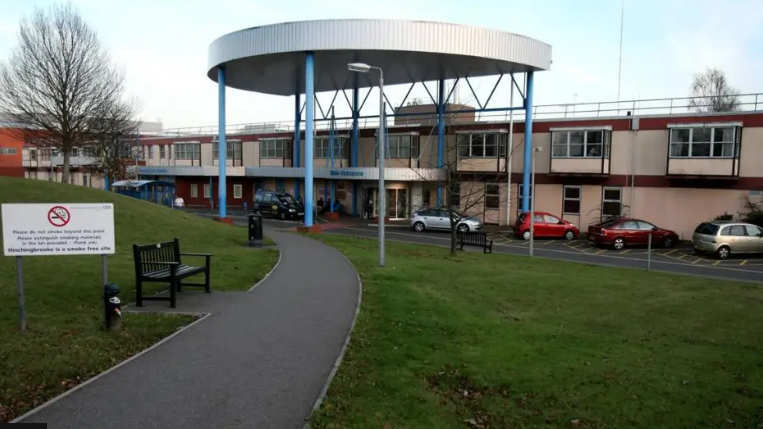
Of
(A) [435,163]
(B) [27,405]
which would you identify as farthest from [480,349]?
(A) [435,163]

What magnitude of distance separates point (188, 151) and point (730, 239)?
47.5 m

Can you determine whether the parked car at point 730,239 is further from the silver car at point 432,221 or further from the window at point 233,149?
the window at point 233,149

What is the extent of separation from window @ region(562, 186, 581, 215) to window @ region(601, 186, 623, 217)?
140cm

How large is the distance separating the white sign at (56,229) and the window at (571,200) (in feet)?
94.9

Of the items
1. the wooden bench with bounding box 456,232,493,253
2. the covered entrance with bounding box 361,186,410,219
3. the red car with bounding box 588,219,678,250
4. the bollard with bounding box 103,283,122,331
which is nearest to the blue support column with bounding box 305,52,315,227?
the wooden bench with bounding box 456,232,493,253

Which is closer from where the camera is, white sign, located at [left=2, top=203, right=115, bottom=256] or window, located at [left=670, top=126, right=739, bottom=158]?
white sign, located at [left=2, top=203, right=115, bottom=256]

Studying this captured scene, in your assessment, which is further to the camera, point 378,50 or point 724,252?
point 378,50

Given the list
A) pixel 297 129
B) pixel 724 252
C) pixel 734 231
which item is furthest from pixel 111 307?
pixel 297 129

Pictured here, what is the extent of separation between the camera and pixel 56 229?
8.71m

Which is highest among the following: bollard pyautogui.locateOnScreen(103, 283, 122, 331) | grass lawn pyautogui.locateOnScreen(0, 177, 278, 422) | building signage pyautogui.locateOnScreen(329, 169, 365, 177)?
building signage pyautogui.locateOnScreen(329, 169, 365, 177)

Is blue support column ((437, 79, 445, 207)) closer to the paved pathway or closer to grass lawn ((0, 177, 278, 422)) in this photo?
grass lawn ((0, 177, 278, 422))

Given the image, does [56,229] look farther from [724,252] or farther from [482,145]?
[482,145]

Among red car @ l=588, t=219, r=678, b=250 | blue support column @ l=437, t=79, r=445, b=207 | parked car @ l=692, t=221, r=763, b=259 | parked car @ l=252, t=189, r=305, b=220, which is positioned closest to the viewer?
parked car @ l=692, t=221, r=763, b=259

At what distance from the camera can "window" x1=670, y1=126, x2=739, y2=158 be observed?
28.5m
